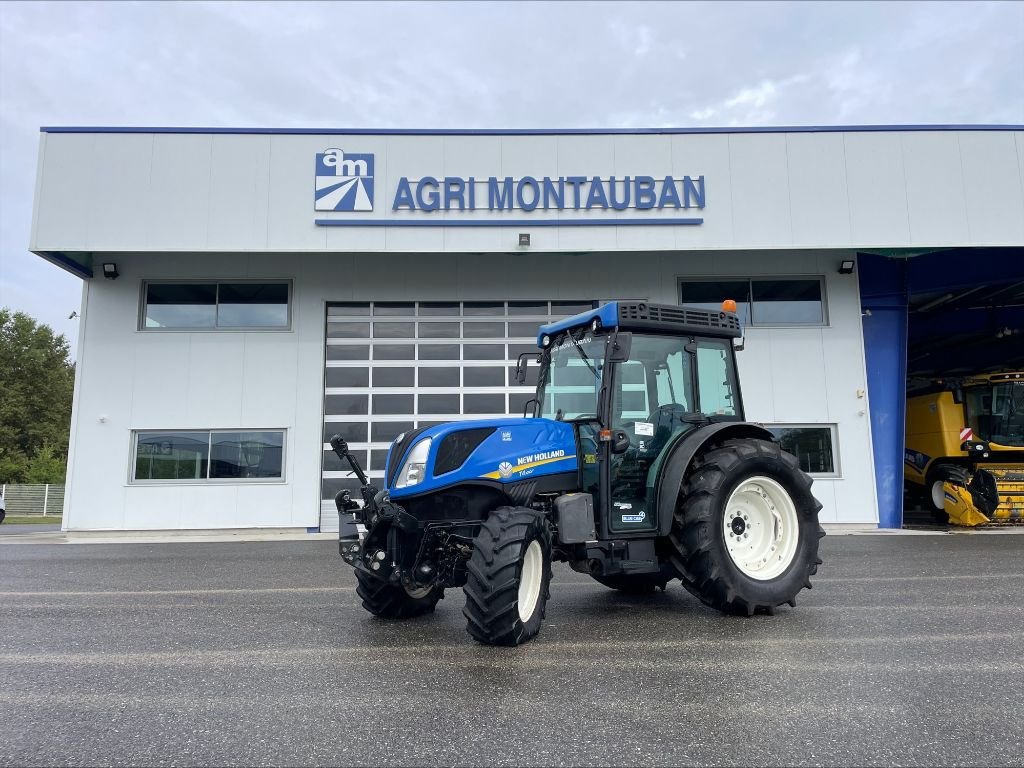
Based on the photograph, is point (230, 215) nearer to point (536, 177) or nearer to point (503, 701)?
point (536, 177)

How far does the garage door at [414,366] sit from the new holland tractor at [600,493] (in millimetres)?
7696

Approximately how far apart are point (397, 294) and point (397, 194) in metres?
2.04

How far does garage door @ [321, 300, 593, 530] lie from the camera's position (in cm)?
1344

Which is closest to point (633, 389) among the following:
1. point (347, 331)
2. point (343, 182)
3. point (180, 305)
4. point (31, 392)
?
point (343, 182)

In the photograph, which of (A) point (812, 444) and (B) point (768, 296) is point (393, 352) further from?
(A) point (812, 444)

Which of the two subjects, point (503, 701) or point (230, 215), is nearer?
point (503, 701)

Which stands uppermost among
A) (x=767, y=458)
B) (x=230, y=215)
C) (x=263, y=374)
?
(x=230, y=215)

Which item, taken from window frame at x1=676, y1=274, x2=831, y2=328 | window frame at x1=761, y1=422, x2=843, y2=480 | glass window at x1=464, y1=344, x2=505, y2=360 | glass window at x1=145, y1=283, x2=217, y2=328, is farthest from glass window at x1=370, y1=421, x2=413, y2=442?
window frame at x1=761, y1=422, x2=843, y2=480

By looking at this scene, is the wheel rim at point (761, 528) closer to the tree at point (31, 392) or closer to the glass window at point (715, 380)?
the glass window at point (715, 380)

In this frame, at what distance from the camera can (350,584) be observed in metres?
6.97

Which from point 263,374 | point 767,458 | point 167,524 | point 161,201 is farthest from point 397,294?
point 767,458

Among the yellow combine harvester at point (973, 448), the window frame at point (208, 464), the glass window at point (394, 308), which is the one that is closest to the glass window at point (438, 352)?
the glass window at point (394, 308)

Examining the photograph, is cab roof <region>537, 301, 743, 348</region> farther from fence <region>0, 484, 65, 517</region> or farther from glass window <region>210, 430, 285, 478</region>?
fence <region>0, 484, 65, 517</region>

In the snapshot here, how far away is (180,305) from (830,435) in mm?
13212
